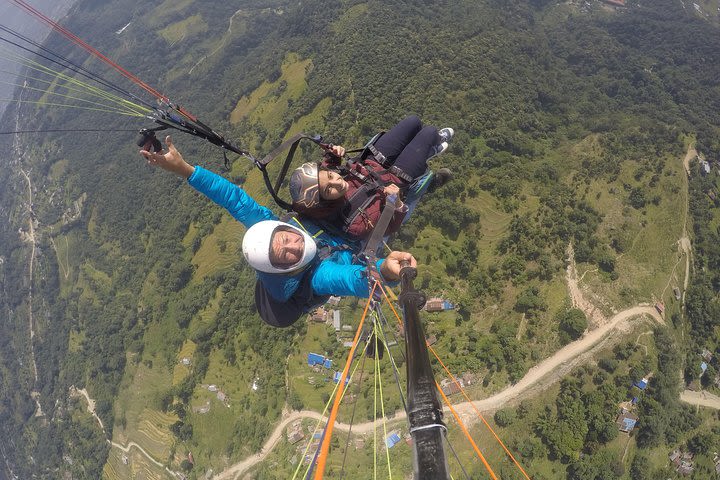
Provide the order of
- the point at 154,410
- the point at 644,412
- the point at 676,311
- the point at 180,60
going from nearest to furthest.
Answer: the point at 644,412, the point at 676,311, the point at 154,410, the point at 180,60

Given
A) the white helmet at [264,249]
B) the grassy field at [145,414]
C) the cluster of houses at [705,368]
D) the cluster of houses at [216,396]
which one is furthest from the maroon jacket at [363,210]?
the grassy field at [145,414]

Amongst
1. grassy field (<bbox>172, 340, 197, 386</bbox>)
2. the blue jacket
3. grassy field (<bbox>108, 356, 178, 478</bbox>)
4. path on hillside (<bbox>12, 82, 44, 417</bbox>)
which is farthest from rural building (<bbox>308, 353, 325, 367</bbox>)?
path on hillside (<bbox>12, 82, 44, 417</bbox>)

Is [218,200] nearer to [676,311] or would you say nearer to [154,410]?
[676,311]

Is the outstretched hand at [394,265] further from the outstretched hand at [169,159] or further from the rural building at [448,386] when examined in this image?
the rural building at [448,386]

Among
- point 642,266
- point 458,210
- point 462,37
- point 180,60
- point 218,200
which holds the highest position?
point 462,37

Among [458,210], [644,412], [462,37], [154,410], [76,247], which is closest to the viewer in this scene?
[644,412]

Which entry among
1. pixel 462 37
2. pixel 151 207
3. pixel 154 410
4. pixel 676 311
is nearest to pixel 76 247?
pixel 151 207
